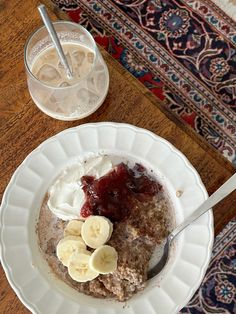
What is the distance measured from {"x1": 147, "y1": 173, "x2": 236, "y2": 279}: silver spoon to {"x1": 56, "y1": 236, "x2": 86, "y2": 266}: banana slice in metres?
0.15

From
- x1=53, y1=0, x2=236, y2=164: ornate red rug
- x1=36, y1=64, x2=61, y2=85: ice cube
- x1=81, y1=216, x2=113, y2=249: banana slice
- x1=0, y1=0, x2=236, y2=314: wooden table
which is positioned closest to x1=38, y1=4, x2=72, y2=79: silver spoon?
x1=36, y1=64, x2=61, y2=85: ice cube

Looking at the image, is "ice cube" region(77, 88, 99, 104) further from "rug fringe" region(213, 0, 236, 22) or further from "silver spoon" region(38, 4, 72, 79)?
"rug fringe" region(213, 0, 236, 22)

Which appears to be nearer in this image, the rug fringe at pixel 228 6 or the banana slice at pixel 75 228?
the banana slice at pixel 75 228

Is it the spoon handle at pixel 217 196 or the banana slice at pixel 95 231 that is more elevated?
the spoon handle at pixel 217 196

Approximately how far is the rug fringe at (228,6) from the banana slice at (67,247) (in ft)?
3.36

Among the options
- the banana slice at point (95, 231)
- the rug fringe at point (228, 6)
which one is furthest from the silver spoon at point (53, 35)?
the rug fringe at point (228, 6)

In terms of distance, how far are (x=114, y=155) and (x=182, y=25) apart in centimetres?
79

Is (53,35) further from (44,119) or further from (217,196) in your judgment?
(217,196)

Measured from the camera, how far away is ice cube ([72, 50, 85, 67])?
104cm

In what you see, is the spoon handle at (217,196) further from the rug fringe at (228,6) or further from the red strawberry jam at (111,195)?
the rug fringe at (228,6)

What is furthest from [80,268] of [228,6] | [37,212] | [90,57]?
[228,6]

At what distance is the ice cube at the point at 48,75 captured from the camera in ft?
3.39

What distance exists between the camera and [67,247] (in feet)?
3.29

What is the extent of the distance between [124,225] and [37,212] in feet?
0.58
